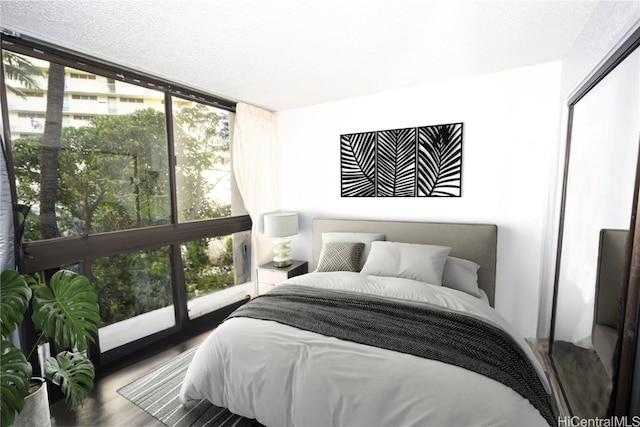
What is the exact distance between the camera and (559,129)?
2369 millimetres

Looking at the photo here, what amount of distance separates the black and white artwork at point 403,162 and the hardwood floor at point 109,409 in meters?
2.56

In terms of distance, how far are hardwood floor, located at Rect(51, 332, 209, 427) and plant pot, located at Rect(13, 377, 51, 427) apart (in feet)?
0.78

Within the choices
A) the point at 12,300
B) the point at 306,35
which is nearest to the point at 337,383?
the point at 12,300

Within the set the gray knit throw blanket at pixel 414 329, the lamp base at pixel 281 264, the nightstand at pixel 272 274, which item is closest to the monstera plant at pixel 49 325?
the gray knit throw blanket at pixel 414 329

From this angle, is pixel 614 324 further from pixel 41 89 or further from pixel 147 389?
pixel 41 89

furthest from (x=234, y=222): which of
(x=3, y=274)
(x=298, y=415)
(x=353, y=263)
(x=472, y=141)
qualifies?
(x=472, y=141)

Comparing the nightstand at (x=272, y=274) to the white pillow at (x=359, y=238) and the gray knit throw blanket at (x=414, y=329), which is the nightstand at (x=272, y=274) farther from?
the gray knit throw blanket at (x=414, y=329)

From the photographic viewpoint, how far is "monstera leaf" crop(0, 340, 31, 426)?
129 centimetres

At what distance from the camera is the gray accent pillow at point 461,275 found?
7.70ft

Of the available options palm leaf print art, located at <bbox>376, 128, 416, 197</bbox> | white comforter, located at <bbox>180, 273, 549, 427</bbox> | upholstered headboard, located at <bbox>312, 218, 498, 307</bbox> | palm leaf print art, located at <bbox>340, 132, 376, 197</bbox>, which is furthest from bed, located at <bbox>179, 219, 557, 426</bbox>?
palm leaf print art, located at <bbox>340, 132, 376, 197</bbox>

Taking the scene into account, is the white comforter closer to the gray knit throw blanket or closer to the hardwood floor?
the gray knit throw blanket

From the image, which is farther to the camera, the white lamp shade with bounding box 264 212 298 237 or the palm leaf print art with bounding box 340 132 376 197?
the white lamp shade with bounding box 264 212 298 237

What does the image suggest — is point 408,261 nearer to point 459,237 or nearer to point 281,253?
point 459,237

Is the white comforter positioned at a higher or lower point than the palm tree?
lower
